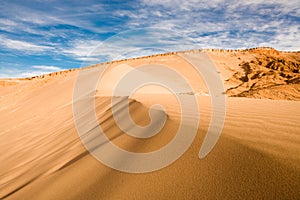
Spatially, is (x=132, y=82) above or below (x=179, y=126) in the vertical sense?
below

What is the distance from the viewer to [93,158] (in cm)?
279

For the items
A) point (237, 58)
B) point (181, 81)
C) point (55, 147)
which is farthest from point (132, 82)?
point (237, 58)

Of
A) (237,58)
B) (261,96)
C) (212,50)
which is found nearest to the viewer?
(261,96)

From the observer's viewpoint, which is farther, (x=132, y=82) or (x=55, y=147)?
(x=132, y=82)

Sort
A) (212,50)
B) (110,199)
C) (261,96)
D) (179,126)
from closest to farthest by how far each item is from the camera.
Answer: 1. (110,199)
2. (179,126)
3. (261,96)
4. (212,50)

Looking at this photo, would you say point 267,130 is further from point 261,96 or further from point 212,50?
point 212,50

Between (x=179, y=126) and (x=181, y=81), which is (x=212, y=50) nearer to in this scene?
(x=181, y=81)

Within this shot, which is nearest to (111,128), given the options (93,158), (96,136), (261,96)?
(96,136)

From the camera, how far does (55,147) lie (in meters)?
4.25

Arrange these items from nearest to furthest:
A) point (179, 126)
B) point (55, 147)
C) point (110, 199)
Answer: point (110, 199)
point (179, 126)
point (55, 147)

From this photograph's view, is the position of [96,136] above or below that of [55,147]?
above

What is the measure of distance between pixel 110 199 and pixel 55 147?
276 cm

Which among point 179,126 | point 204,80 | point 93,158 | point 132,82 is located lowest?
point 204,80

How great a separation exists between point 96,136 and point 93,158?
38.0 inches
